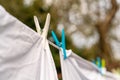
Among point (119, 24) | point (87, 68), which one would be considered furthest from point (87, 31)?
point (87, 68)

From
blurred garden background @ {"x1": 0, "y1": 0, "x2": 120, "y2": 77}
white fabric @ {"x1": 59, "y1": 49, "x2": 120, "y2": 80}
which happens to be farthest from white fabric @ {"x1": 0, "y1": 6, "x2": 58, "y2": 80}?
blurred garden background @ {"x1": 0, "y1": 0, "x2": 120, "y2": 77}

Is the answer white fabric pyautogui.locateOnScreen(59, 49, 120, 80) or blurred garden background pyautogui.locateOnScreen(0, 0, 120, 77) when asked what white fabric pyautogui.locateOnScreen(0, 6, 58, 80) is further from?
blurred garden background pyautogui.locateOnScreen(0, 0, 120, 77)

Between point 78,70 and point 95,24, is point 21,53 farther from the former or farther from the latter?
point 95,24

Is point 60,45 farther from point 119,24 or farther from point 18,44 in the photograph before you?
point 119,24

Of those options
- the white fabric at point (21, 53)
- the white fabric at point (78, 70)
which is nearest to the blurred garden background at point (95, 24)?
the white fabric at point (78, 70)

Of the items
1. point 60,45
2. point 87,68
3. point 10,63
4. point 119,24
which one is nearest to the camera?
point 10,63

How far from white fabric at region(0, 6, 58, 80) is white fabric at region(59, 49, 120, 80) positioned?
212 millimetres

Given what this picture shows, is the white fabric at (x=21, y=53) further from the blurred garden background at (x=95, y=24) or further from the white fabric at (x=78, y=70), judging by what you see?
the blurred garden background at (x=95, y=24)

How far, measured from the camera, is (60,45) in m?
1.97

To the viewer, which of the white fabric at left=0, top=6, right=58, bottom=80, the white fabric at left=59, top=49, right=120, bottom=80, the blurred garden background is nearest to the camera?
the white fabric at left=0, top=6, right=58, bottom=80

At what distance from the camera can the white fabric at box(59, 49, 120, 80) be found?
1.98m

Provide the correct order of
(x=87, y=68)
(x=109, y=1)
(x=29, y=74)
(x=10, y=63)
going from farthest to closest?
1. (x=109, y=1)
2. (x=87, y=68)
3. (x=29, y=74)
4. (x=10, y=63)

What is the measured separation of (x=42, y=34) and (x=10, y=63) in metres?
0.33

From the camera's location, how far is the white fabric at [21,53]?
4.90ft
